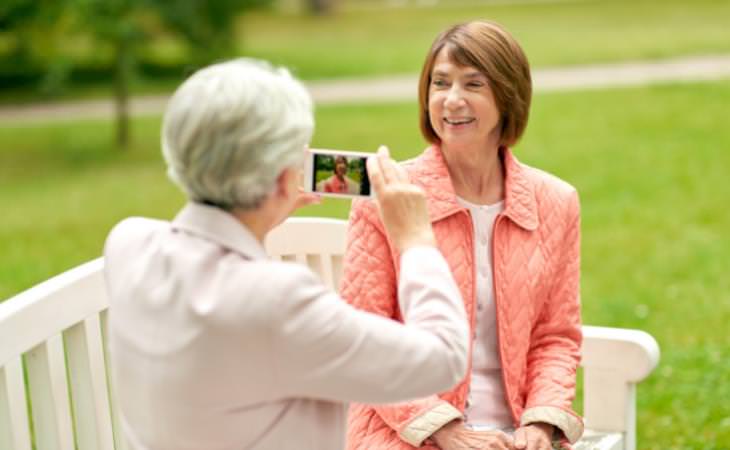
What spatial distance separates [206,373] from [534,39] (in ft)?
60.3

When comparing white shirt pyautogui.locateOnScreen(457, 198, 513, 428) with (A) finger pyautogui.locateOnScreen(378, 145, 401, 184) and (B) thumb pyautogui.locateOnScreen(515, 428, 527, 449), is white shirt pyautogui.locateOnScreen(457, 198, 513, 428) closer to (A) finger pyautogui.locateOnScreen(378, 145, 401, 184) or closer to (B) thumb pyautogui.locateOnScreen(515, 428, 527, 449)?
(B) thumb pyautogui.locateOnScreen(515, 428, 527, 449)

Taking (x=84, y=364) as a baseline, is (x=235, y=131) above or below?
above

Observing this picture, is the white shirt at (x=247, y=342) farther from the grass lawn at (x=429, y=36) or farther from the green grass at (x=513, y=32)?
the green grass at (x=513, y=32)

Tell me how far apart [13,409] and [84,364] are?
0.30m

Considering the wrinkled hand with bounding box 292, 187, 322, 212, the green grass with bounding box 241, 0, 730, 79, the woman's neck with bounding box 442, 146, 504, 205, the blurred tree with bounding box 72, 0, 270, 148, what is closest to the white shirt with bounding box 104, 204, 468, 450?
the wrinkled hand with bounding box 292, 187, 322, 212

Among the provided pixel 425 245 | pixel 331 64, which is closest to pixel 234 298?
pixel 425 245

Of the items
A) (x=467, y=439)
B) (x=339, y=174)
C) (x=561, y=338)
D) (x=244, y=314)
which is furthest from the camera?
(x=561, y=338)

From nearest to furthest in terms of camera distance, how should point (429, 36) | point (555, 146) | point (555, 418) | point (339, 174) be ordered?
point (339, 174)
point (555, 418)
point (555, 146)
point (429, 36)

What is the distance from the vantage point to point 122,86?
46.6 feet

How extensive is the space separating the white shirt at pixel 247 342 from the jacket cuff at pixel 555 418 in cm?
91

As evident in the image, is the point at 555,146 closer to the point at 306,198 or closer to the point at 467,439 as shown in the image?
the point at 467,439

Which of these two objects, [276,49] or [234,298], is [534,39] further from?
[234,298]

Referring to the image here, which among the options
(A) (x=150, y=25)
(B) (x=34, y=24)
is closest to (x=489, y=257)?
(B) (x=34, y=24)

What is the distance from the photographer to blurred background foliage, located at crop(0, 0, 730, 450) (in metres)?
6.79
